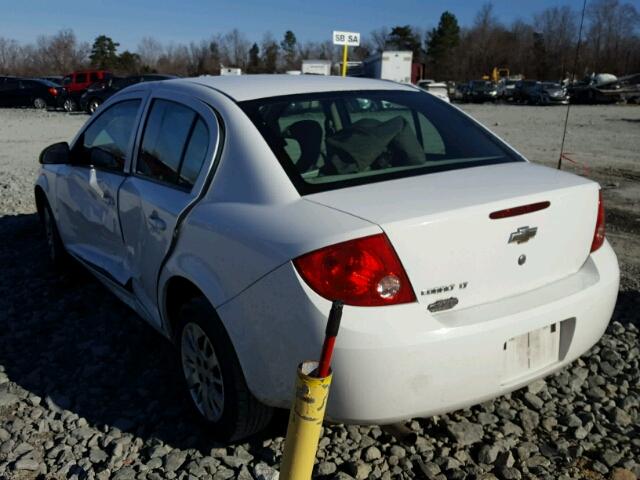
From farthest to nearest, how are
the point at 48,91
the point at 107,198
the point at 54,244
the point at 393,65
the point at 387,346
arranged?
the point at 393,65
the point at 48,91
the point at 54,244
the point at 107,198
the point at 387,346

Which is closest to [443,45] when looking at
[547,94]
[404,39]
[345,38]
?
[404,39]

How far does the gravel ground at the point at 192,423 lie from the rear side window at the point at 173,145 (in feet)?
3.80

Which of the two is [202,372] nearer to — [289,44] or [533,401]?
[533,401]

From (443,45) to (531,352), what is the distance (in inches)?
3741

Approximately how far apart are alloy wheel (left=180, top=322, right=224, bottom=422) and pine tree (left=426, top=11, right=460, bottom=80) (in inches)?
3587

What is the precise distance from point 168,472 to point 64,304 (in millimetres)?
2347

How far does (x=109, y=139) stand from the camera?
4.16 meters

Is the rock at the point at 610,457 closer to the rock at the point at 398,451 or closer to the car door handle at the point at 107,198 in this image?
the rock at the point at 398,451

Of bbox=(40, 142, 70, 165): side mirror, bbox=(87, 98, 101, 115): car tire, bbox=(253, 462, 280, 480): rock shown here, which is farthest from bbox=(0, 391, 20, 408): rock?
bbox=(87, 98, 101, 115): car tire

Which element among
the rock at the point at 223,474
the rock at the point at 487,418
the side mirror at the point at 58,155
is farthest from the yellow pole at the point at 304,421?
the side mirror at the point at 58,155

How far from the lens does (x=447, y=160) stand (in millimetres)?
3090

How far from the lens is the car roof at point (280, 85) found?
3213 millimetres

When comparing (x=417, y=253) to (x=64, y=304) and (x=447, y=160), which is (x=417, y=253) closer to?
(x=447, y=160)

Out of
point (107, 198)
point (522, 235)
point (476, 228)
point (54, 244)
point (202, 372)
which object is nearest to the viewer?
point (476, 228)
